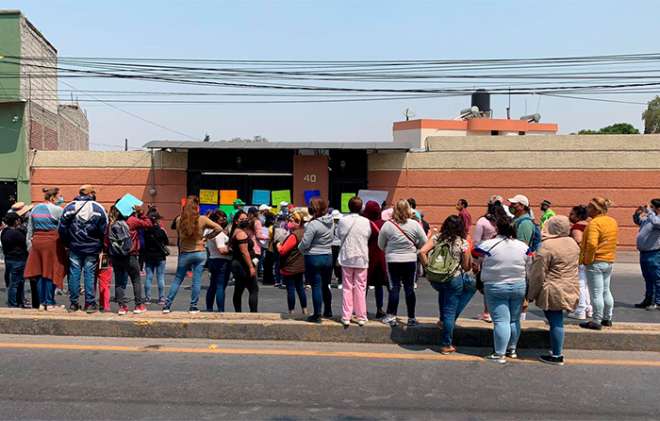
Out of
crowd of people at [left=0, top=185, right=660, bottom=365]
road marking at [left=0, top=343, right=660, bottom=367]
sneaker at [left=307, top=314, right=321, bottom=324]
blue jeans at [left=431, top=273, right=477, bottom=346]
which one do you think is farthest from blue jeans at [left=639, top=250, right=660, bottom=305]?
sneaker at [left=307, top=314, right=321, bottom=324]

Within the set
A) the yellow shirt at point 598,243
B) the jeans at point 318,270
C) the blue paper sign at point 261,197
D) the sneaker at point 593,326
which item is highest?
the blue paper sign at point 261,197

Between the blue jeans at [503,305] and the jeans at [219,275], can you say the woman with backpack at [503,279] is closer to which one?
the blue jeans at [503,305]

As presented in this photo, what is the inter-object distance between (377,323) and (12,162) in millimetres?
15792

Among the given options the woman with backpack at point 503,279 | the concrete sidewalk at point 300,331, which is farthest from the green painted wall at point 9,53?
the woman with backpack at point 503,279

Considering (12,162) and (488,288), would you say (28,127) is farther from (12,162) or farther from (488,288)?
(488,288)

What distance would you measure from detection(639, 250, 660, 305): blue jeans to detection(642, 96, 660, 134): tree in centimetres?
4781

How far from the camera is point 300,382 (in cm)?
525

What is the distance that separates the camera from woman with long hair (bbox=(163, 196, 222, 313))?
7.55 m

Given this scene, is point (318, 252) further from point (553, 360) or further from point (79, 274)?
point (79, 274)

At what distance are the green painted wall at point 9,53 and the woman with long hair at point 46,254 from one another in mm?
12326

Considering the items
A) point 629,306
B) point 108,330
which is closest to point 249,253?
point 108,330

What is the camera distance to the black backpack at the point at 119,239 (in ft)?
23.6

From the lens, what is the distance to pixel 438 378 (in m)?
5.41

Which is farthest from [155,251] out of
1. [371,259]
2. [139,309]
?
[371,259]
